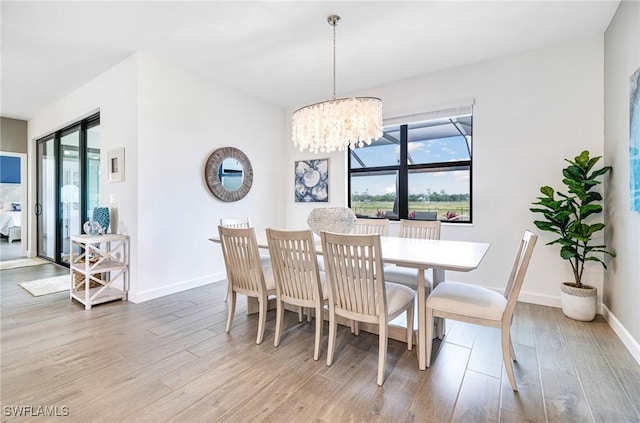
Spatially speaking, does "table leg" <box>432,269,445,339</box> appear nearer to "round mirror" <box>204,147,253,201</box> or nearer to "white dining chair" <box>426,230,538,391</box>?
"white dining chair" <box>426,230,538,391</box>

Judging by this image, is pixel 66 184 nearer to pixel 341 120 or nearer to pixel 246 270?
pixel 246 270

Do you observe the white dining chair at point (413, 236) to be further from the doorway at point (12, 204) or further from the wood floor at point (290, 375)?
the doorway at point (12, 204)

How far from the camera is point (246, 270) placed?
2.39 meters

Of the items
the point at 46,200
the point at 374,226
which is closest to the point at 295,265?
the point at 374,226

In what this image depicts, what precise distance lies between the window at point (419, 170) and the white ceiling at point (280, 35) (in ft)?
2.29

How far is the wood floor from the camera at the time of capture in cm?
158

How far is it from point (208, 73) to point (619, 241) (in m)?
4.51

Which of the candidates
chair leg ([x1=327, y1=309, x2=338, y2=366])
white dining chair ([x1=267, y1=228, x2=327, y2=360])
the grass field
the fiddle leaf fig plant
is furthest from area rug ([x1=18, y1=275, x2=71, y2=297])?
the fiddle leaf fig plant

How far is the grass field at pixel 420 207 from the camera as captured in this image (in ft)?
12.3

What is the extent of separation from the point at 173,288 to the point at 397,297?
275 cm

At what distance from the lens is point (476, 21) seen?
2.65m

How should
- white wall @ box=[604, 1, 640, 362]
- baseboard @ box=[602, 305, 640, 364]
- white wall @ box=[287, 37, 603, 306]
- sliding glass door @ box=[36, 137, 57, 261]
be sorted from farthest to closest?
sliding glass door @ box=[36, 137, 57, 261] < white wall @ box=[287, 37, 603, 306] < white wall @ box=[604, 1, 640, 362] < baseboard @ box=[602, 305, 640, 364]

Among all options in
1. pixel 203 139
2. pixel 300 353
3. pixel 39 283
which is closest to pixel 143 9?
pixel 203 139

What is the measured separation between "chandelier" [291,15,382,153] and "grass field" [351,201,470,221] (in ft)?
5.47
